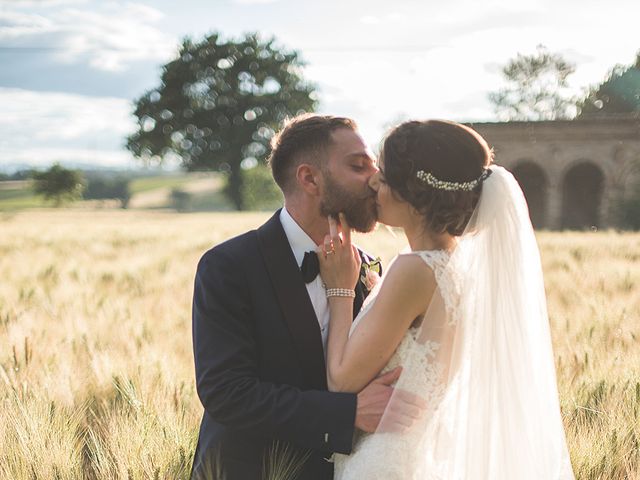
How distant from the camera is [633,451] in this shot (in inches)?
99.9

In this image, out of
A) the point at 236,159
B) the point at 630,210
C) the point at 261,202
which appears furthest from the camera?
the point at 261,202

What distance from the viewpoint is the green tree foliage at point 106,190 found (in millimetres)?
80688

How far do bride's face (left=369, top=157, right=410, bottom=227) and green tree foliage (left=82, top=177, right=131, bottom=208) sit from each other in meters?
80.3

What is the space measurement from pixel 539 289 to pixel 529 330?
0.19 meters

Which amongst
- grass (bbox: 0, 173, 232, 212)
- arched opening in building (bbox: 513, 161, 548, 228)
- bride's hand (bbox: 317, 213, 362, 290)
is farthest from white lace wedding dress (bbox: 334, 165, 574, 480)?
grass (bbox: 0, 173, 232, 212)

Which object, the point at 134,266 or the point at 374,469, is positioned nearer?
the point at 374,469

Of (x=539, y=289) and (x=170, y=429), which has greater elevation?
(x=539, y=289)

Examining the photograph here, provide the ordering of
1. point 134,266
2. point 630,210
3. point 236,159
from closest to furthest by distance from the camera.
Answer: point 134,266
point 630,210
point 236,159

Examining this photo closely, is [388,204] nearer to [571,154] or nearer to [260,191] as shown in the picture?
[571,154]

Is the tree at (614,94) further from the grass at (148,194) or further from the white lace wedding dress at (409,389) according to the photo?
the white lace wedding dress at (409,389)

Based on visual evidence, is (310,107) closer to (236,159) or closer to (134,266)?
(236,159)

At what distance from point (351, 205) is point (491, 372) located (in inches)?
29.2

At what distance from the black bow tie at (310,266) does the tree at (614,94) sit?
47366mm

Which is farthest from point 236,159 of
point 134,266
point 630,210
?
point 134,266
